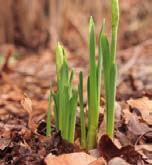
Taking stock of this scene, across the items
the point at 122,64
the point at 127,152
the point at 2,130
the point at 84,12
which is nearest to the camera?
the point at 127,152

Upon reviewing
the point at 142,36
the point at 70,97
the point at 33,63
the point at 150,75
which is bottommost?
the point at 70,97

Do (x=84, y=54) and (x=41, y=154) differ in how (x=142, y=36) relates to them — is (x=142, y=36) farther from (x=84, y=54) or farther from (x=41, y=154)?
(x=41, y=154)

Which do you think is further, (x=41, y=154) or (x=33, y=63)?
(x=33, y=63)

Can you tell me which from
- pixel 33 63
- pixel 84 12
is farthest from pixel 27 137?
pixel 84 12

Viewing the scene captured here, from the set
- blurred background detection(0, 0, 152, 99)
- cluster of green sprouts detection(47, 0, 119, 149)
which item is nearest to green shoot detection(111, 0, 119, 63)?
cluster of green sprouts detection(47, 0, 119, 149)

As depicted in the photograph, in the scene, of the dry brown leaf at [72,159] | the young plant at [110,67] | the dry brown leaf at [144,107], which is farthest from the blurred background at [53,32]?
the dry brown leaf at [72,159]

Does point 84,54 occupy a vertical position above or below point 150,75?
above

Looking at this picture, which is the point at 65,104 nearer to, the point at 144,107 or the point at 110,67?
the point at 110,67
